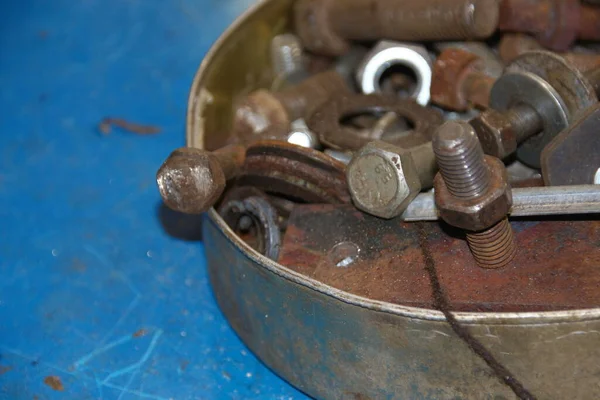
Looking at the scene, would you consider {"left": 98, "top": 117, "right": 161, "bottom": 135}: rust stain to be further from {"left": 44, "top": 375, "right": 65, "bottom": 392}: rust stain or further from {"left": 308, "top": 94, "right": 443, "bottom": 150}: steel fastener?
{"left": 44, "top": 375, "right": 65, "bottom": 392}: rust stain

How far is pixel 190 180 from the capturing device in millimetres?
1039

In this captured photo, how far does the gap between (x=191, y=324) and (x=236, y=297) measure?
0.16 meters

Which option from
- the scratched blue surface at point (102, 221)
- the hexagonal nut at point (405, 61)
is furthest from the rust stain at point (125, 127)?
the hexagonal nut at point (405, 61)

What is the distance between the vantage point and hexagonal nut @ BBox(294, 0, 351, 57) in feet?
4.84

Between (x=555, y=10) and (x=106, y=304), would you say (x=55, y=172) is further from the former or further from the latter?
(x=555, y=10)

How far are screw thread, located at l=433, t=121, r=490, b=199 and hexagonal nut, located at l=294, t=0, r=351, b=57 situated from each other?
0.66 metres

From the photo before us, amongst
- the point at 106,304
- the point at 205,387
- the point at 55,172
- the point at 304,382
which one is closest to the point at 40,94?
the point at 55,172

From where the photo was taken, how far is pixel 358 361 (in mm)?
1001

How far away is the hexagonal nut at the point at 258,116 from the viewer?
1379mm

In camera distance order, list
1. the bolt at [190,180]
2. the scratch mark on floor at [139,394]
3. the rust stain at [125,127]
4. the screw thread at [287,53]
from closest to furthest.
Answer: the bolt at [190,180] < the scratch mark on floor at [139,394] < the screw thread at [287,53] < the rust stain at [125,127]

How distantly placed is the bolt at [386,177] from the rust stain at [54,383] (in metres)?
0.53

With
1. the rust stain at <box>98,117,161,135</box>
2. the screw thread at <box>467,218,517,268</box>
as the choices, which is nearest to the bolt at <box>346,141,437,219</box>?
the screw thread at <box>467,218,517,268</box>

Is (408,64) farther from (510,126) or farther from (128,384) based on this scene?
(128,384)

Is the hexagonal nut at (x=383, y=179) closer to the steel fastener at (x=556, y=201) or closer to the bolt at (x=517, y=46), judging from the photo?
the steel fastener at (x=556, y=201)
